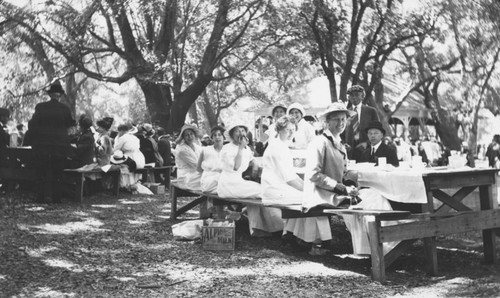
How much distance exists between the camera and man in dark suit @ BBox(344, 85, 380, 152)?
895 cm

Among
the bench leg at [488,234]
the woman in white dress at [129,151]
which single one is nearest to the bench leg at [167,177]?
the woman in white dress at [129,151]

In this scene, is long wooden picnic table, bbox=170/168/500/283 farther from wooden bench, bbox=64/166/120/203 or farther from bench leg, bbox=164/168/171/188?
bench leg, bbox=164/168/171/188

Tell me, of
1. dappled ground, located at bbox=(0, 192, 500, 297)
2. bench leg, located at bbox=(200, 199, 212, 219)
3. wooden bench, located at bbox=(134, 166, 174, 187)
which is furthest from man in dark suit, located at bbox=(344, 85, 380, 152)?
wooden bench, located at bbox=(134, 166, 174, 187)

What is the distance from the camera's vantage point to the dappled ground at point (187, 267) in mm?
5688

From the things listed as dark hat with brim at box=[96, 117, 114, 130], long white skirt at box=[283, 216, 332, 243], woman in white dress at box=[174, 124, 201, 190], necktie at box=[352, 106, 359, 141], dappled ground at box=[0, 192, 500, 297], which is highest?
dark hat with brim at box=[96, 117, 114, 130]

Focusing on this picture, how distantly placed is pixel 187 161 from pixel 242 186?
2.29 metres

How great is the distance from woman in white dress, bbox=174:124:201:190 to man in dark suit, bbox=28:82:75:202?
2.20 meters

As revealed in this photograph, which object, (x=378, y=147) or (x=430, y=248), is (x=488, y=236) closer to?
(x=430, y=248)

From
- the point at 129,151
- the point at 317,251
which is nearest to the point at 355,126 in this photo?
the point at 317,251

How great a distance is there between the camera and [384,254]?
6.56 m

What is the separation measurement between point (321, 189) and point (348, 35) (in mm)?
12469

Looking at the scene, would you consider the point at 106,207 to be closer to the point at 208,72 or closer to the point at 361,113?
the point at 361,113

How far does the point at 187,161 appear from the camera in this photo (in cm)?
1090

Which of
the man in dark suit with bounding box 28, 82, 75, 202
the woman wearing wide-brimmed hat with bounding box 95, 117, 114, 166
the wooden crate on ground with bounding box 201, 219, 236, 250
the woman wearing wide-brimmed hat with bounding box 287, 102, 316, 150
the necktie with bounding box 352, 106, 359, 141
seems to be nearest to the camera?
the wooden crate on ground with bounding box 201, 219, 236, 250
